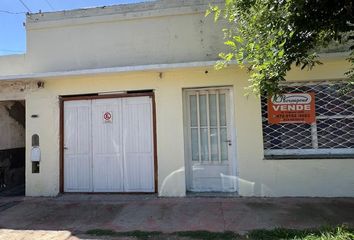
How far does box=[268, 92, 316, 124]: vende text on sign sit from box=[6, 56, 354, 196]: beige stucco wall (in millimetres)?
341

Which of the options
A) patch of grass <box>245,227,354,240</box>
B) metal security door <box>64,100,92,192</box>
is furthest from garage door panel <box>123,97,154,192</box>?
patch of grass <box>245,227,354,240</box>

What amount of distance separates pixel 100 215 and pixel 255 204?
294 centimetres

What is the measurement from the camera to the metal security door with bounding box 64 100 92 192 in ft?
27.5

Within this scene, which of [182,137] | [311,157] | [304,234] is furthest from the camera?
[182,137]

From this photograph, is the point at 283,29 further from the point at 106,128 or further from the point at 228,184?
the point at 106,128

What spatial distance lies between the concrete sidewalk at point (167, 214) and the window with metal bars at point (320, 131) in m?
1.01

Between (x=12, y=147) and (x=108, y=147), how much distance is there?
318 cm

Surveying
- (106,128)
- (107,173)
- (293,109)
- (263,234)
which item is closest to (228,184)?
(293,109)

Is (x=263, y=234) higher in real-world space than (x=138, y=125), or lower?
lower

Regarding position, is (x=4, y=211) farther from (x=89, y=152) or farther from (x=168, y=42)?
(x=168, y=42)

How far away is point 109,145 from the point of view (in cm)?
830

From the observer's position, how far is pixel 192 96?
821 cm

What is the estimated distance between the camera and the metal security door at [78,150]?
839 centimetres

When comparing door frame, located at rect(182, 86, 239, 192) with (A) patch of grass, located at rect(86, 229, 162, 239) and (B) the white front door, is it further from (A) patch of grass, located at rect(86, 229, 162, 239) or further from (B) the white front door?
(A) patch of grass, located at rect(86, 229, 162, 239)
